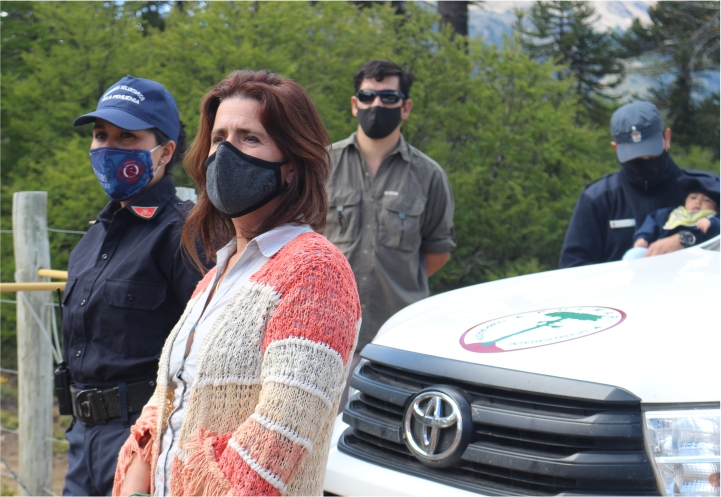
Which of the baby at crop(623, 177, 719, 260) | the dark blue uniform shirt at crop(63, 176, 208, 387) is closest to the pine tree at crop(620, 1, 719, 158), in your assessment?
the baby at crop(623, 177, 719, 260)

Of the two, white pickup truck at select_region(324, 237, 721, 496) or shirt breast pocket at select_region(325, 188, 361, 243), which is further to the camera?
shirt breast pocket at select_region(325, 188, 361, 243)

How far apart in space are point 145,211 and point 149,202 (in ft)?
0.19

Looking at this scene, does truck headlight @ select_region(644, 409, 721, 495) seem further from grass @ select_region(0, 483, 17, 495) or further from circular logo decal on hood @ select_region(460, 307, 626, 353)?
grass @ select_region(0, 483, 17, 495)

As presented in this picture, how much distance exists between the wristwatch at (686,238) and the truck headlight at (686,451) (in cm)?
207

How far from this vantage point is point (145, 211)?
2.92m

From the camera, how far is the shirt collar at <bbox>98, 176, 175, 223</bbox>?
2.92 meters

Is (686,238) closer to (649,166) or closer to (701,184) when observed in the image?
(701,184)

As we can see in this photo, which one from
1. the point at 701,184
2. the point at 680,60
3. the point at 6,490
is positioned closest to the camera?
the point at 701,184

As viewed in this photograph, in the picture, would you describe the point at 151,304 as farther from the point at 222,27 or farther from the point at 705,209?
the point at 222,27

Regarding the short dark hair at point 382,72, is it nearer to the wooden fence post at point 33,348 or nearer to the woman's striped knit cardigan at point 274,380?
the wooden fence post at point 33,348

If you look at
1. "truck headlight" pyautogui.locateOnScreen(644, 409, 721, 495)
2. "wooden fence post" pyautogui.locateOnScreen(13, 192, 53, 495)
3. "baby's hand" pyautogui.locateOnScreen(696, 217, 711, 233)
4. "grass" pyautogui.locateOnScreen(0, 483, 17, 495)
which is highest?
"baby's hand" pyautogui.locateOnScreen(696, 217, 711, 233)

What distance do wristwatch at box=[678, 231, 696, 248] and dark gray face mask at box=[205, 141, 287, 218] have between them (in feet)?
8.34

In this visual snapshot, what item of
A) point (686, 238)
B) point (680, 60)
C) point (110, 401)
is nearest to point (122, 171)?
point (110, 401)

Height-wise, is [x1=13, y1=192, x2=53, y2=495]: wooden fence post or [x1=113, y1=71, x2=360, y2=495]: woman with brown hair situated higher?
[x1=113, y1=71, x2=360, y2=495]: woman with brown hair
